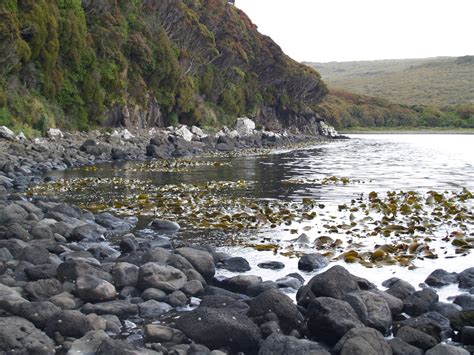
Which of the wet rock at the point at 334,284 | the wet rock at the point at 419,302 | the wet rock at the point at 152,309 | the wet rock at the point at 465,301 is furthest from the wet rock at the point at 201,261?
the wet rock at the point at 465,301

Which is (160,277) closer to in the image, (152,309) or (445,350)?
(152,309)

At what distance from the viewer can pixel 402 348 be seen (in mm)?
5836

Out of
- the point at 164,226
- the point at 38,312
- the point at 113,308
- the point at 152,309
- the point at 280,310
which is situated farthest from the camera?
the point at 164,226

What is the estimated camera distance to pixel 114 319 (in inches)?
265

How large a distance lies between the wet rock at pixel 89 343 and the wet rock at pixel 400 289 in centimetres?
388

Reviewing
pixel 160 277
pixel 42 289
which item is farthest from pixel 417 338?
Answer: pixel 42 289

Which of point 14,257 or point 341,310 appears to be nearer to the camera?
point 341,310

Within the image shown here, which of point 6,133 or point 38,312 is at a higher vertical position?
point 6,133

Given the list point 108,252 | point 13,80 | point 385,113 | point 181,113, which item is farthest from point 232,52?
point 385,113

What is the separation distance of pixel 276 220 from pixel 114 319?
278 inches

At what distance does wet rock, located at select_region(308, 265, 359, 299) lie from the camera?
7.17 metres

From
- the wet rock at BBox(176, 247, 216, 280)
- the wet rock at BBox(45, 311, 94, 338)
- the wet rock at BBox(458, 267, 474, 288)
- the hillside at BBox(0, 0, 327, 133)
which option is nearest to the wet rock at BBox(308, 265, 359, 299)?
the wet rock at BBox(176, 247, 216, 280)

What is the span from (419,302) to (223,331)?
2775 mm

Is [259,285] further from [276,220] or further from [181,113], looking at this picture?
[181,113]
